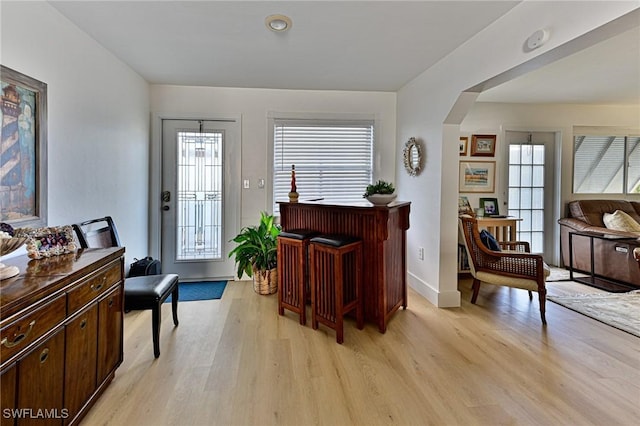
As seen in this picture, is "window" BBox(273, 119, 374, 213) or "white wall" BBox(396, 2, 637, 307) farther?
"window" BBox(273, 119, 374, 213)

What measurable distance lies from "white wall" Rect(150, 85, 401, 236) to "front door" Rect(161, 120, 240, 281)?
14 centimetres

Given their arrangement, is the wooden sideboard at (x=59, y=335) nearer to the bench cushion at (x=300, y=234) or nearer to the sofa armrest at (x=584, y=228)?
the bench cushion at (x=300, y=234)

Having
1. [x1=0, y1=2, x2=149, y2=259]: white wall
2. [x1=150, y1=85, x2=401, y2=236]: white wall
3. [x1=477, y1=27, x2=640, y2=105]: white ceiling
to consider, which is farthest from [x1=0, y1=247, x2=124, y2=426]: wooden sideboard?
[x1=477, y1=27, x2=640, y2=105]: white ceiling

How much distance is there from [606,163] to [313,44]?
5047 mm

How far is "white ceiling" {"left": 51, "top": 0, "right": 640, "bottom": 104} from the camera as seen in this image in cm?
218

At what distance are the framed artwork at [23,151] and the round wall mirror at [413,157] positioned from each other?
3.20m

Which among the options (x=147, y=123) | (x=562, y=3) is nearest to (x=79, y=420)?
(x=147, y=123)

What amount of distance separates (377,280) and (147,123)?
317 centimetres

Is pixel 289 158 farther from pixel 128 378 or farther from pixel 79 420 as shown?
pixel 79 420

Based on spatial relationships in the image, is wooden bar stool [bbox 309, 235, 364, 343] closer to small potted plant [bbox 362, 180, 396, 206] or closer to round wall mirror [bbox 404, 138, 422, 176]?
small potted plant [bbox 362, 180, 396, 206]

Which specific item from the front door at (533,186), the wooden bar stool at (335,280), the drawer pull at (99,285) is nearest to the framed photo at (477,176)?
the front door at (533,186)

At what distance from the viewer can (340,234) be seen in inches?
113

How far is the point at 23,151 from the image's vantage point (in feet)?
6.20

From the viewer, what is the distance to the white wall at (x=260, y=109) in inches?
153
